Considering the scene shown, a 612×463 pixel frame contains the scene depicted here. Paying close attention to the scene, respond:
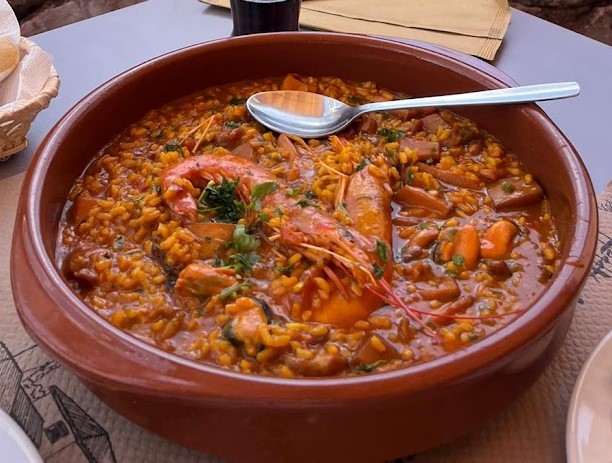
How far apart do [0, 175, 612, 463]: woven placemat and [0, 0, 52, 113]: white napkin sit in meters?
0.90

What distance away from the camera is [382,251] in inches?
66.7

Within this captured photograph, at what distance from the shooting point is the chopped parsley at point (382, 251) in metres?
1.69

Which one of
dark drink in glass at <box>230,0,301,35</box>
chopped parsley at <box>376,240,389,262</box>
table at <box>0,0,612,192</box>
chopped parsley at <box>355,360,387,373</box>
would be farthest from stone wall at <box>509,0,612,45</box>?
chopped parsley at <box>355,360,387,373</box>

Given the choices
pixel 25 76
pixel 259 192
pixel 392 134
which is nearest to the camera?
pixel 259 192

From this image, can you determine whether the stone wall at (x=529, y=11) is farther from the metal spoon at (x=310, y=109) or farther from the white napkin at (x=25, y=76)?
the metal spoon at (x=310, y=109)

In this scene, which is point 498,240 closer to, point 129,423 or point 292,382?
point 292,382

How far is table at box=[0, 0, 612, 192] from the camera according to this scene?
2623 mm

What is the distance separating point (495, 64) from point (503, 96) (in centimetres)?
102

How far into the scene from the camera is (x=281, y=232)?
68.1 inches

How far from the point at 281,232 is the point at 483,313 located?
0.52m

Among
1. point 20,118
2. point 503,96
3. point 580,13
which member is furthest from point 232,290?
point 580,13

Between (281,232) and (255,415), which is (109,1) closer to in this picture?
(281,232)

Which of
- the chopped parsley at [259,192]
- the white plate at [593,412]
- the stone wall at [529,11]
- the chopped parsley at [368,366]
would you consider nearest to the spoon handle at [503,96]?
the chopped parsley at [259,192]

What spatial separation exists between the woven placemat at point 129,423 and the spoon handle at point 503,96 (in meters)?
0.62
